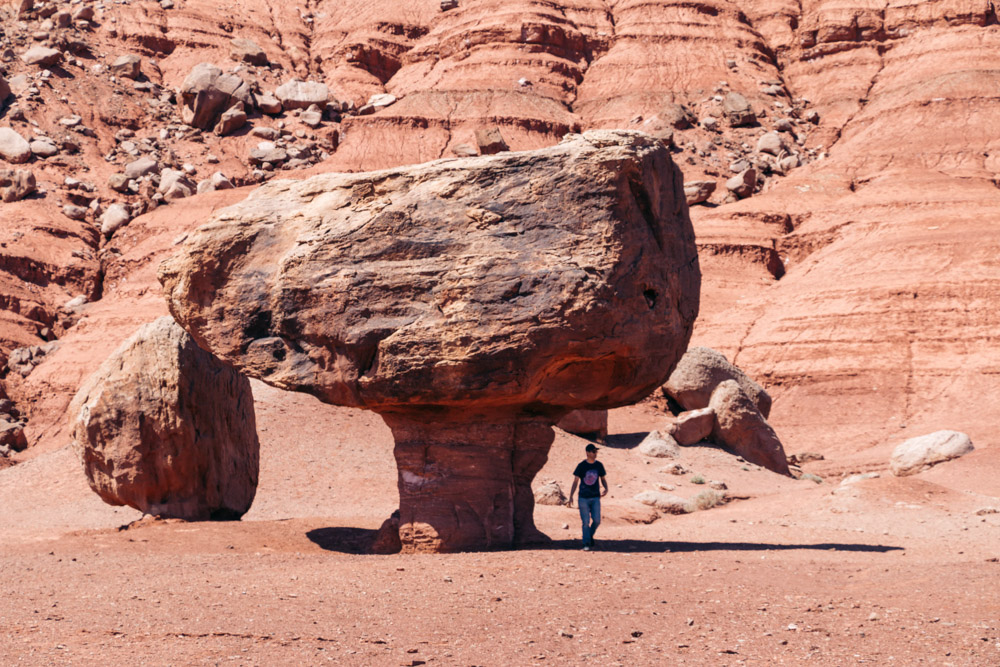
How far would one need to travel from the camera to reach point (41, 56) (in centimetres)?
5688

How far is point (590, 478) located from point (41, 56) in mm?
52193

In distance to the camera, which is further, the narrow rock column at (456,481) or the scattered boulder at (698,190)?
the scattered boulder at (698,190)

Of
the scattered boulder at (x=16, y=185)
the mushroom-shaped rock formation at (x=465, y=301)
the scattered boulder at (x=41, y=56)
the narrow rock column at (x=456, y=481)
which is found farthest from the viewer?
the scattered boulder at (x=41, y=56)

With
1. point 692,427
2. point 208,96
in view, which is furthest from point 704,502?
point 208,96

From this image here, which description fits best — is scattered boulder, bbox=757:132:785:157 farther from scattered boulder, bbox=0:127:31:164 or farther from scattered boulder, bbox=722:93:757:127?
scattered boulder, bbox=0:127:31:164

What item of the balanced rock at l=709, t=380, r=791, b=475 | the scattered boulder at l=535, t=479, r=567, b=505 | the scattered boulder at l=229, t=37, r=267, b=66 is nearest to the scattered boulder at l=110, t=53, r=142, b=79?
the scattered boulder at l=229, t=37, r=267, b=66

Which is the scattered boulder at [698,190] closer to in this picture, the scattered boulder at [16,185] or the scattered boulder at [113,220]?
the scattered boulder at [113,220]

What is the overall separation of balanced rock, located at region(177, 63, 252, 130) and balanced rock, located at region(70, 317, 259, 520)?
43.4 m

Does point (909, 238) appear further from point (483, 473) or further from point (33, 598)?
point (33, 598)

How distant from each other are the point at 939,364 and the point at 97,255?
35814 mm

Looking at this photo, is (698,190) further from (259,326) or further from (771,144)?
(259,326)

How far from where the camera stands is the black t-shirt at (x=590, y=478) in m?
14.2

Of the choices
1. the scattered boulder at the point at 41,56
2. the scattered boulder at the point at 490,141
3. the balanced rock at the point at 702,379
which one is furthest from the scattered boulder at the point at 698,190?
the scattered boulder at the point at 41,56

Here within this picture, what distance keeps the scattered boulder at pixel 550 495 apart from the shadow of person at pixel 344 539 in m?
5.73
